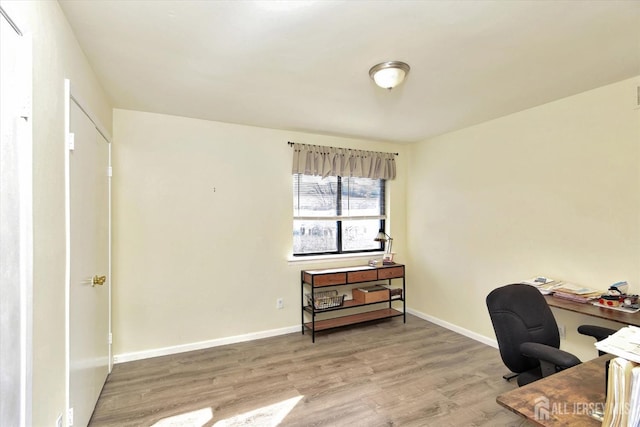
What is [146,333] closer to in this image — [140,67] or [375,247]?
[140,67]

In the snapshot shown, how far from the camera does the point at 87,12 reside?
1648 mm

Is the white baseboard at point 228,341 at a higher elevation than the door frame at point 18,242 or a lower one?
lower

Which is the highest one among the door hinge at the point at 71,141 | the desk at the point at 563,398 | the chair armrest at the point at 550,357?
the door hinge at the point at 71,141

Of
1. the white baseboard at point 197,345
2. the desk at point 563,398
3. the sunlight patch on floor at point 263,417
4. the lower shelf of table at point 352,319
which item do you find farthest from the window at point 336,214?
the desk at point 563,398

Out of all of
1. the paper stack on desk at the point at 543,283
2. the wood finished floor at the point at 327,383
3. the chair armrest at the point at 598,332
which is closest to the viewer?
the chair armrest at the point at 598,332

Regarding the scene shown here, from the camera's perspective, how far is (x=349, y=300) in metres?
4.22

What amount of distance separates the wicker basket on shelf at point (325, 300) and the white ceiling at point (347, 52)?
7.35 feet

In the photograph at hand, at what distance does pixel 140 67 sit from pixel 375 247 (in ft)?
11.9

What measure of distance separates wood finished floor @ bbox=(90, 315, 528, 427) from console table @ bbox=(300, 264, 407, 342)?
321mm

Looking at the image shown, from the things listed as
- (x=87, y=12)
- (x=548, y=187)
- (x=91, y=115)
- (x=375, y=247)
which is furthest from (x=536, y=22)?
(x=375, y=247)

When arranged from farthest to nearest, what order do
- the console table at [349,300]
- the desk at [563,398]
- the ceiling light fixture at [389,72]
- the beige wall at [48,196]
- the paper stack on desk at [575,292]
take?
1. the console table at [349,300]
2. the paper stack on desk at [575,292]
3. the ceiling light fixture at [389,72]
4. the beige wall at [48,196]
5. the desk at [563,398]

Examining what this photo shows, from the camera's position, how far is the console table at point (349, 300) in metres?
3.81

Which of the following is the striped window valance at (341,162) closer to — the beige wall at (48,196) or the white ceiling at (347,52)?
the white ceiling at (347,52)

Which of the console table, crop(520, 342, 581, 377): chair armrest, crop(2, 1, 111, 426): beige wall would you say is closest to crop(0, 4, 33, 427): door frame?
crop(2, 1, 111, 426): beige wall
